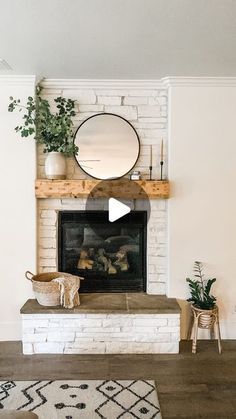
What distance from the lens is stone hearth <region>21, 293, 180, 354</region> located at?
3.01 metres

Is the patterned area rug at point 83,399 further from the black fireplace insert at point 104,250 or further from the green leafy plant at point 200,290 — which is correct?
the black fireplace insert at point 104,250

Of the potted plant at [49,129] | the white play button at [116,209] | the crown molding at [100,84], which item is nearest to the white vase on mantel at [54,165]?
the potted plant at [49,129]

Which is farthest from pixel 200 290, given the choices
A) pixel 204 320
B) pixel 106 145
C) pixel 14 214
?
pixel 14 214

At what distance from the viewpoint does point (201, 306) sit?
10.3ft

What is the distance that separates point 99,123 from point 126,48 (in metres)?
0.94

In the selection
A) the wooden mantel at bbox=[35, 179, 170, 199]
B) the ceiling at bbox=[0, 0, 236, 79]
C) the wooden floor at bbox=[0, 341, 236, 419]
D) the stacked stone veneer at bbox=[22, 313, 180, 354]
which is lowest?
the wooden floor at bbox=[0, 341, 236, 419]

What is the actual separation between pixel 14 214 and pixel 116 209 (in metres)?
0.98

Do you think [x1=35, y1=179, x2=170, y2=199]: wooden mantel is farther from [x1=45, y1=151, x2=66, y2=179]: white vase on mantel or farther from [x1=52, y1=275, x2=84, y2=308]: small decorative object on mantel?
[x1=52, y1=275, x2=84, y2=308]: small decorative object on mantel

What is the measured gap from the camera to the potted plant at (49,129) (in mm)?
3209

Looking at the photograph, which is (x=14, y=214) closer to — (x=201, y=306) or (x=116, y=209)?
(x=116, y=209)

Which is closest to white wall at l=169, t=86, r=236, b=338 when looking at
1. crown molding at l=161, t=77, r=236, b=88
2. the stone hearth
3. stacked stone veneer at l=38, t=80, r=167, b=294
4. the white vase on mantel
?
crown molding at l=161, t=77, r=236, b=88

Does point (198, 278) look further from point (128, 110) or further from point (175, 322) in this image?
point (128, 110)

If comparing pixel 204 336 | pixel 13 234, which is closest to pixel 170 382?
pixel 204 336

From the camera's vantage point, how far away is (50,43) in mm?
2484
